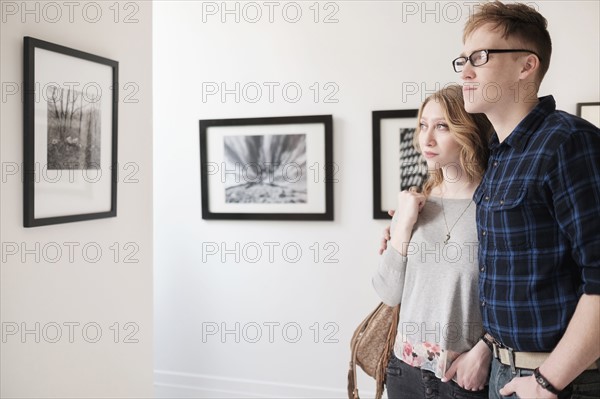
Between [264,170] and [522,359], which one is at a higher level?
[264,170]

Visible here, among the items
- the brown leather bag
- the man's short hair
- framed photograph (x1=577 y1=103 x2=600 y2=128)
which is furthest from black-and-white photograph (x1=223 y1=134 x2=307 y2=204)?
the man's short hair

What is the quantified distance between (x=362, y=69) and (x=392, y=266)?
1.82 metres

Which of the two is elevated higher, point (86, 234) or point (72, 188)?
point (72, 188)

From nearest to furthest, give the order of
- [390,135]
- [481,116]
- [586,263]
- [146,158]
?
1. [586,263]
2. [481,116]
3. [146,158]
4. [390,135]

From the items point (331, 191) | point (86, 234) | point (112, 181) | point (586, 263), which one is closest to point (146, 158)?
point (112, 181)

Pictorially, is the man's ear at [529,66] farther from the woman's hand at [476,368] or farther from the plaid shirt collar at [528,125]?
the woman's hand at [476,368]

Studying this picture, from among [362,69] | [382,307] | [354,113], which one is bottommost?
[382,307]

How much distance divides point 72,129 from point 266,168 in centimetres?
150

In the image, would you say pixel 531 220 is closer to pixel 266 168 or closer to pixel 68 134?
pixel 68 134

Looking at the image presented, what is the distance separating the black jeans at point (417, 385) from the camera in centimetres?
153

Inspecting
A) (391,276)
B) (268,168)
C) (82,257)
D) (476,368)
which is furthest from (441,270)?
(268,168)

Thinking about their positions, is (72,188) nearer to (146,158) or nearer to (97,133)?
(97,133)

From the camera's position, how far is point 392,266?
5.40 feet

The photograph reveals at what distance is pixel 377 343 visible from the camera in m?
1.79
